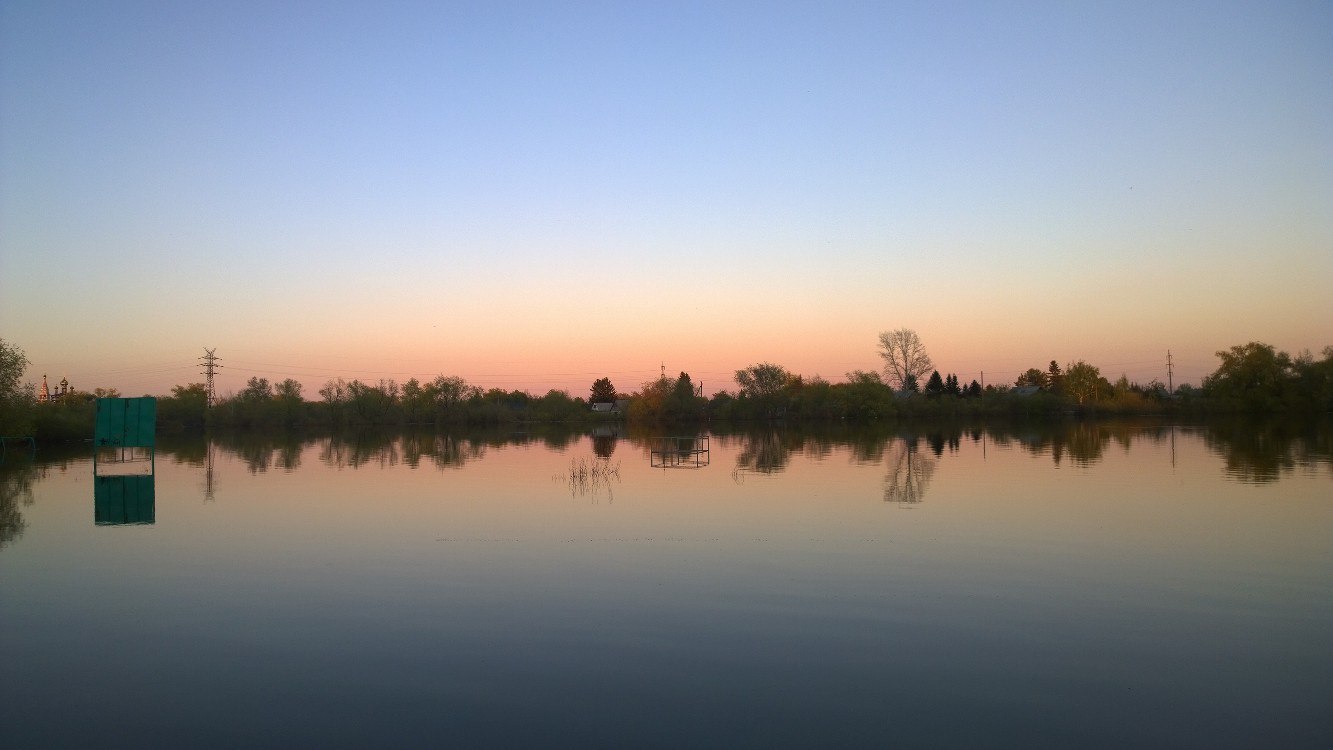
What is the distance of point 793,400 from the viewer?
277 feet

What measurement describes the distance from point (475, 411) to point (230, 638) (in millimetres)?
79200

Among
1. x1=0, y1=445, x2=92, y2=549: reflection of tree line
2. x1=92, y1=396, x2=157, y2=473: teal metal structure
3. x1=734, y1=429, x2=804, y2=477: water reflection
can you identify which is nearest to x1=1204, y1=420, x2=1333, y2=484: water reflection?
x1=734, y1=429, x2=804, y2=477: water reflection

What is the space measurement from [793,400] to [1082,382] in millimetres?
34423

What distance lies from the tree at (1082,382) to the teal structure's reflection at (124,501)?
90.1 meters

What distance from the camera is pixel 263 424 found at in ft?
266

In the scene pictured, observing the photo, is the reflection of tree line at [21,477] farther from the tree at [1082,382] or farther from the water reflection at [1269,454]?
the tree at [1082,382]

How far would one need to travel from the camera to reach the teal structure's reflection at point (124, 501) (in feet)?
49.0

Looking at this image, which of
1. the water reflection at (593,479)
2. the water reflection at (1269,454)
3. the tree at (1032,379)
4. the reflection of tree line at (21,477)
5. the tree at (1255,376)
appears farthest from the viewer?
the tree at (1032,379)

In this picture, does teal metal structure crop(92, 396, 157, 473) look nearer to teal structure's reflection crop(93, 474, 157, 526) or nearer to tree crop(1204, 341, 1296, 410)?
teal structure's reflection crop(93, 474, 157, 526)

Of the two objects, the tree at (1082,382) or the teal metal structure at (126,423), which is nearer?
the teal metal structure at (126,423)

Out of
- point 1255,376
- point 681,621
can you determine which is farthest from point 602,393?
point 681,621

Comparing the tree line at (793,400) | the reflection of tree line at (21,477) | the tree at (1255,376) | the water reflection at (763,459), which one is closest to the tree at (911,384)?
the tree line at (793,400)

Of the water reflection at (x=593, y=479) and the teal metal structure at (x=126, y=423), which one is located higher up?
the teal metal structure at (x=126, y=423)

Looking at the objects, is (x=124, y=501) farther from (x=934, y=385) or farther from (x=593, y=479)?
(x=934, y=385)
